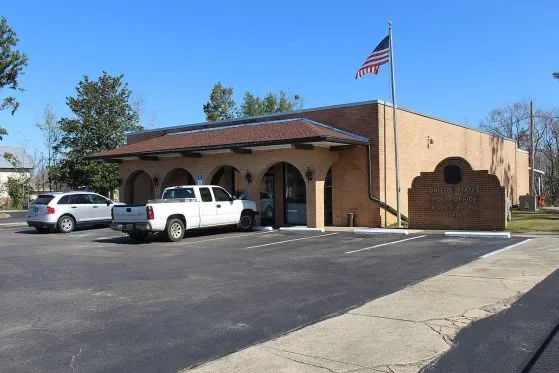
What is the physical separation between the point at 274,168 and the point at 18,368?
18.8 metres

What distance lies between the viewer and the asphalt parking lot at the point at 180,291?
19.0 ft

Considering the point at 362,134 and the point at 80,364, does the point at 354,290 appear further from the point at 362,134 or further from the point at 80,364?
the point at 362,134

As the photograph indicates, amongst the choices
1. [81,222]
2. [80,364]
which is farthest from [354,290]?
[81,222]

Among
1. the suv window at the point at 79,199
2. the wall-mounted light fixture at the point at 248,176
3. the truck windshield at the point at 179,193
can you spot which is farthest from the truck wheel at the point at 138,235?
the wall-mounted light fixture at the point at 248,176

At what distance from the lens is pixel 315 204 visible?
20.4 metres

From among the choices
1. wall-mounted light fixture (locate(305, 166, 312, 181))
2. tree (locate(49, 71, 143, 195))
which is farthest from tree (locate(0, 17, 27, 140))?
wall-mounted light fixture (locate(305, 166, 312, 181))

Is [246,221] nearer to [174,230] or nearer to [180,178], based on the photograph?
[174,230]

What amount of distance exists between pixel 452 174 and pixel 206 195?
9097 mm

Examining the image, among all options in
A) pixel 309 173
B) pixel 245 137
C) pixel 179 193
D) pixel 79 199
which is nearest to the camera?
pixel 179 193

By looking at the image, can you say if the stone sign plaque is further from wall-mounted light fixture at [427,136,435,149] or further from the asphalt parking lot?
wall-mounted light fixture at [427,136,435,149]

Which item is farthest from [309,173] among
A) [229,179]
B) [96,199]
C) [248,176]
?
[96,199]

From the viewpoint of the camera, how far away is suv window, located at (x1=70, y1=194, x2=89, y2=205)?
73.9 feet

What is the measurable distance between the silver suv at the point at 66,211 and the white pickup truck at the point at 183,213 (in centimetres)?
511

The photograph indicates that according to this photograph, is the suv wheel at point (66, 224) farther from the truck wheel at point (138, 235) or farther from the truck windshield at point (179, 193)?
the truck windshield at point (179, 193)
